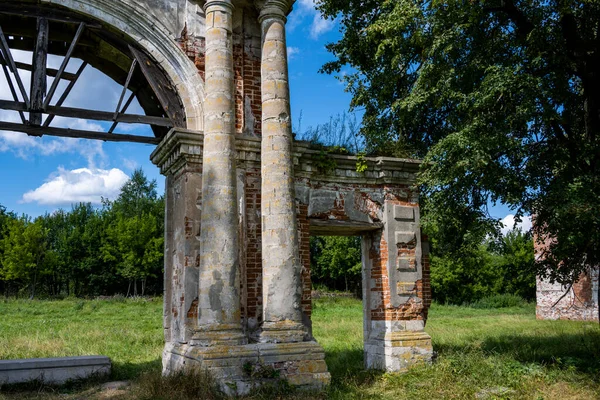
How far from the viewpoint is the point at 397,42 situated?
30.1 ft

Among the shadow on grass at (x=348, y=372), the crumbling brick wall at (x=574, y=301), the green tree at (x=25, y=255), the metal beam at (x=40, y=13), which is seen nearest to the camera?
the metal beam at (x=40, y=13)

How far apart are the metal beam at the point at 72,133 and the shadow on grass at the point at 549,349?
6734 millimetres

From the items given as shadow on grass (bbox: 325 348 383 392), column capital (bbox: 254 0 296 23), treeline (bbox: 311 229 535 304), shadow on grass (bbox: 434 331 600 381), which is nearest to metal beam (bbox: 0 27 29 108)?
column capital (bbox: 254 0 296 23)

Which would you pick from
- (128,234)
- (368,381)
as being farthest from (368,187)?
(128,234)

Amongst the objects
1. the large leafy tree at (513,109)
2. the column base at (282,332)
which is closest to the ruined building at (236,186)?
the column base at (282,332)

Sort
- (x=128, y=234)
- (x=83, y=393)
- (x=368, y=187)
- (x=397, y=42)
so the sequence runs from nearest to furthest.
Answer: (x=83, y=393)
(x=397, y=42)
(x=368, y=187)
(x=128, y=234)

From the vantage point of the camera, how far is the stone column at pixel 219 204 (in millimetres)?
7402

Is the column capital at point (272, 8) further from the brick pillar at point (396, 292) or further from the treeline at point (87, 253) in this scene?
the treeline at point (87, 253)

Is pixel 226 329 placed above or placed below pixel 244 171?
below

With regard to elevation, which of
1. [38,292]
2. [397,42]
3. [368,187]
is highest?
[397,42]

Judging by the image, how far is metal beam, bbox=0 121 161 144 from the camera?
818 centimetres

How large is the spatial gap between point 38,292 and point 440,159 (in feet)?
138

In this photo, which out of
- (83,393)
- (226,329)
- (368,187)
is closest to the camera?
(226,329)

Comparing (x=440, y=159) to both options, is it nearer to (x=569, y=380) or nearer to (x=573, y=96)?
(x=573, y=96)
